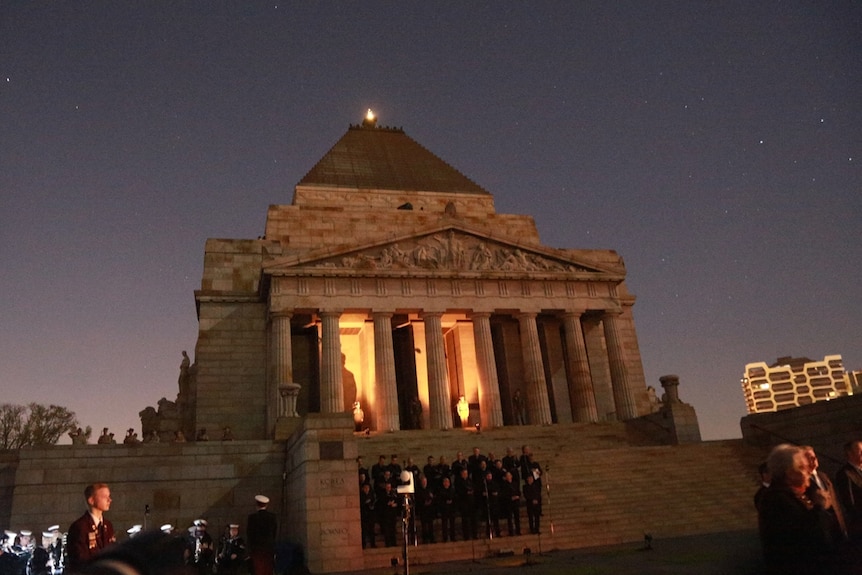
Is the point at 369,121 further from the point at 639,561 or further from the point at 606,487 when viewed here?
the point at 639,561

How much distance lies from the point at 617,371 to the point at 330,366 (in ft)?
46.5

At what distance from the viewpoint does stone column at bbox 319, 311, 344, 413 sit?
2898 centimetres

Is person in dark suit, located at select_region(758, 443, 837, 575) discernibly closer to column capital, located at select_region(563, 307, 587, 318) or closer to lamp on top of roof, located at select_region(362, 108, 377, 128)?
column capital, located at select_region(563, 307, 587, 318)

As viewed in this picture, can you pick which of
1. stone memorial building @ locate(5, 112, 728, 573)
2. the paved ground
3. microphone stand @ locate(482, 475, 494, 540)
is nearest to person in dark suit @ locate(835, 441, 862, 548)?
the paved ground

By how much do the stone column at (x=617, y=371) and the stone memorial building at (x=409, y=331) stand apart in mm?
69

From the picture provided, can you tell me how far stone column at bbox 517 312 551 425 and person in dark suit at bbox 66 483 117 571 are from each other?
2553 cm

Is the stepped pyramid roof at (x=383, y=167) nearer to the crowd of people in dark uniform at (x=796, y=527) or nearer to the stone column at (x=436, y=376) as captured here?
the stone column at (x=436, y=376)

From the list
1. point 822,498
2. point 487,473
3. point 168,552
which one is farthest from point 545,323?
point 168,552

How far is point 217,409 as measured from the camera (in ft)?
101

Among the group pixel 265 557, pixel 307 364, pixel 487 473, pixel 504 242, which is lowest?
pixel 265 557

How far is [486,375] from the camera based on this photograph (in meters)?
31.2

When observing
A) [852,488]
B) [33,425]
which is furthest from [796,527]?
[33,425]

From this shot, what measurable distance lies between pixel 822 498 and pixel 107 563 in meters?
5.00

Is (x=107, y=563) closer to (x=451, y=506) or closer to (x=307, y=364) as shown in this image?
(x=451, y=506)
